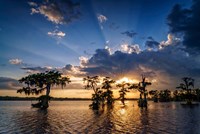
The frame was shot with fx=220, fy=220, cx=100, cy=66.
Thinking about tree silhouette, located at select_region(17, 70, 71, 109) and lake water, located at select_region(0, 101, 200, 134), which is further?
tree silhouette, located at select_region(17, 70, 71, 109)

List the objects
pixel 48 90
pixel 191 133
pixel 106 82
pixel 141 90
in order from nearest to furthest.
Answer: pixel 191 133 → pixel 48 90 → pixel 141 90 → pixel 106 82

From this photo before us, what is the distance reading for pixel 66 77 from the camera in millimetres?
89188

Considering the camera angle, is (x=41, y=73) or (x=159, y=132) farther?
(x=41, y=73)

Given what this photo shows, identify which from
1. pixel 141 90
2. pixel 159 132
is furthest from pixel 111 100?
pixel 159 132

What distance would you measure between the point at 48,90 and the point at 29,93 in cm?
827

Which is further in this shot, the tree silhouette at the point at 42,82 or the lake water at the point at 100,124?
the tree silhouette at the point at 42,82

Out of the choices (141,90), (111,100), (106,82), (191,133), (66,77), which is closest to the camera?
(191,133)

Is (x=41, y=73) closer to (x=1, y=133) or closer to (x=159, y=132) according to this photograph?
(x=1, y=133)

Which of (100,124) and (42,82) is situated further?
(42,82)

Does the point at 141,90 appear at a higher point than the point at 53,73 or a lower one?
lower

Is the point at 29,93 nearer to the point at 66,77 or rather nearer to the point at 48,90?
the point at 48,90

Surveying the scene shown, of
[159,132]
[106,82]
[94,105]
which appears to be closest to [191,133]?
[159,132]

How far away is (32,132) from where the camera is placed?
27.9m

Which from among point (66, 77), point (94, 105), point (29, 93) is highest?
point (66, 77)
